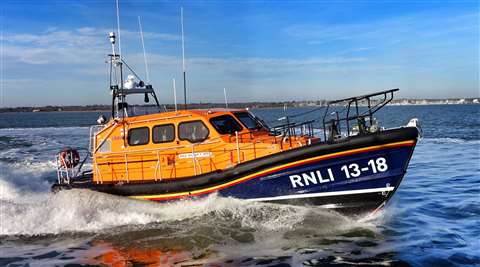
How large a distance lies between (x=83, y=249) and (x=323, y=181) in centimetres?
415

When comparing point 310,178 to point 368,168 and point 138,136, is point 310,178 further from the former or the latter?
point 138,136

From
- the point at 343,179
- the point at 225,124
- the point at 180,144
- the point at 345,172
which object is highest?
the point at 225,124

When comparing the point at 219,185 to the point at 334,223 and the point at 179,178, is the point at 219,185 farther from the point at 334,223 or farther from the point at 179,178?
the point at 334,223

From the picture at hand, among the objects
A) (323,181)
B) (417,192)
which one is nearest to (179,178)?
(323,181)

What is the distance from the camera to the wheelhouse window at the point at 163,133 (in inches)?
368

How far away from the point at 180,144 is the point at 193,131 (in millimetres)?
368

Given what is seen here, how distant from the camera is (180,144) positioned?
9203mm

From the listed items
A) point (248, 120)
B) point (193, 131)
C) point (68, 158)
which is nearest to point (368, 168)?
point (248, 120)

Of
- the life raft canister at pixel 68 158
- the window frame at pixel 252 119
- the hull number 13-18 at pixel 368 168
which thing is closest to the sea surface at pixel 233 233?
the hull number 13-18 at pixel 368 168

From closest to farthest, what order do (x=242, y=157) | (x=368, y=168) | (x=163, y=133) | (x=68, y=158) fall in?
(x=368, y=168)
(x=242, y=157)
(x=163, y=133)
(x=68, y=158)

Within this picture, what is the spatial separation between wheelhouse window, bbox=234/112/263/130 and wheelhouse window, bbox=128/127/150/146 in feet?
6.34

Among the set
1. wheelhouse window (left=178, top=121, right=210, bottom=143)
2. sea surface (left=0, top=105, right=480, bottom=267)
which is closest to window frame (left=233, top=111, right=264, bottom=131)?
wheelhouse window (left=178, top=121, right=210, bottom=143)

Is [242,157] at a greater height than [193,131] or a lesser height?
lesser

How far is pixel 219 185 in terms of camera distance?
27.8ft
